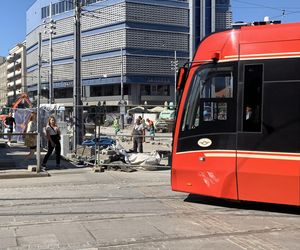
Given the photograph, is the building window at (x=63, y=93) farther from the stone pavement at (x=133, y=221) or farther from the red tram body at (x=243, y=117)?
the red tram body at (x=243, y=117)

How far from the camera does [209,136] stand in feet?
32.2

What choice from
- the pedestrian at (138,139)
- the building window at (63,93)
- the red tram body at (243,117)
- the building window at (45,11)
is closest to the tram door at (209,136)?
the red tram body at (243,117)

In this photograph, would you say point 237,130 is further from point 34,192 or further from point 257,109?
point 34,192

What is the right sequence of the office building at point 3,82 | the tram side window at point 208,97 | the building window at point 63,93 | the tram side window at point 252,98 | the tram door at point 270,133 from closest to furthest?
the tram door at point 270,133
the tram side window at point 252,98
the tram side window at point 208,97
the building window at point 63,93
the office building at point 3,82

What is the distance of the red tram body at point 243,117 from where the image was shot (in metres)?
9.14

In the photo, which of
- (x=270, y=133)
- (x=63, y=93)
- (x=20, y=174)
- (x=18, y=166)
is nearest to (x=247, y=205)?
(x=270, y=133)

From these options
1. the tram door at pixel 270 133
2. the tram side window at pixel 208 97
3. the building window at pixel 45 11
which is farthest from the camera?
the building window at pixel 45 11

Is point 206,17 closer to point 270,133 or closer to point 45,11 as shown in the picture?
point 45,11

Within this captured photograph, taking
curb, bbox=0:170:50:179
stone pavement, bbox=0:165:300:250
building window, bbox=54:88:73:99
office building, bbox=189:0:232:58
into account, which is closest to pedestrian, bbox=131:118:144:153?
curb, bbox=0:170:50:179

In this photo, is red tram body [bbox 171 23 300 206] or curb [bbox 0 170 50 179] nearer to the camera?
red tram body [bbox 171 23 300 206]

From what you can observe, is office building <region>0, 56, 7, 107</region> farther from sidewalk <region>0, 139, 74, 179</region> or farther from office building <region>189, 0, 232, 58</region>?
sidewalk <region>0, 139, 74, 179</region>

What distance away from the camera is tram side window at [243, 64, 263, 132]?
30.9ft

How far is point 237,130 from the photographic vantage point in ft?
31.3

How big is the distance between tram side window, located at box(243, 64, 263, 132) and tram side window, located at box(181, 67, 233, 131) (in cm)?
30
